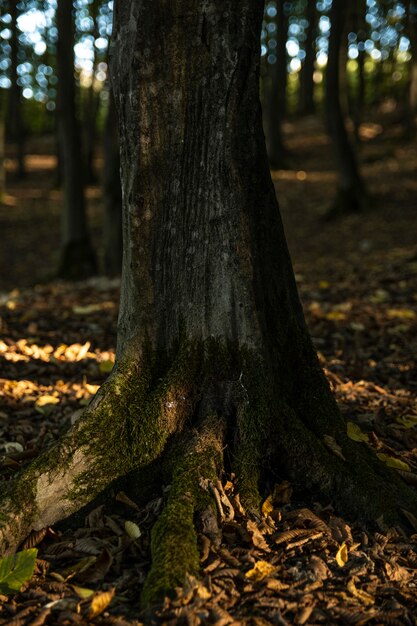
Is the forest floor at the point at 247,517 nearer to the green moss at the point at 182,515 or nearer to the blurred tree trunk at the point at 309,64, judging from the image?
the green moss at the point at 182,515

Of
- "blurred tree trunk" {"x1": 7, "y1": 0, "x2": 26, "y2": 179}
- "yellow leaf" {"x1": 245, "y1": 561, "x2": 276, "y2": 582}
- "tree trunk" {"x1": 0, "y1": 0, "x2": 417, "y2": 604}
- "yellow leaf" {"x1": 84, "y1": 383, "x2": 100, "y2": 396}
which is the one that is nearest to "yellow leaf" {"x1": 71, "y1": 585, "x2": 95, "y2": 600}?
"tree trunk" {"x1": 0, "y1": 0, "x2": 417, "y2": 604}

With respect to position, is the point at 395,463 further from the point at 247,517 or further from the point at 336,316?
the point at 336,316

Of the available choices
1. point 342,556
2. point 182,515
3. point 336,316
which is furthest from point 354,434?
point 336,316

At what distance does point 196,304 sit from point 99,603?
4.97ft

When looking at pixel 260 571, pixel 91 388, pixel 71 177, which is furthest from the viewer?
pixel 71 177

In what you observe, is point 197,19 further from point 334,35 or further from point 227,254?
point 334,35

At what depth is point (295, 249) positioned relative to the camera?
15.4 metres

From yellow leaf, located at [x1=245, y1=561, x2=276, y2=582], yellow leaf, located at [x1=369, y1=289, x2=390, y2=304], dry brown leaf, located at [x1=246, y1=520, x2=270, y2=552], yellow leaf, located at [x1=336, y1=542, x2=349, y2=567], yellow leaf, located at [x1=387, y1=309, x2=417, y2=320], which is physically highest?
yellow leaf, located at [x1=369, y1=289, x2=390, y2=304]

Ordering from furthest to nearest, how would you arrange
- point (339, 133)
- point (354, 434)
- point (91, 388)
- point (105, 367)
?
point (339, 133) → point (105, 367) → point (91, 388) → point (354, 434)

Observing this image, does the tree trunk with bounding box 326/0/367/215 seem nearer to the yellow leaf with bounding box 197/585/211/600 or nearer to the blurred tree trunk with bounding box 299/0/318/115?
the yellow leaf with bounding box 197/585/211/600

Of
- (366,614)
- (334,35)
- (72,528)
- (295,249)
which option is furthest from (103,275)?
(366,614)

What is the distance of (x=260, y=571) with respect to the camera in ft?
9.23

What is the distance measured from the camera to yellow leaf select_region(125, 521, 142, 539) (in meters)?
3.08

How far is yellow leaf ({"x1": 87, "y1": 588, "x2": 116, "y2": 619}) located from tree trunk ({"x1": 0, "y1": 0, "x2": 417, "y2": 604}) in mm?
521
